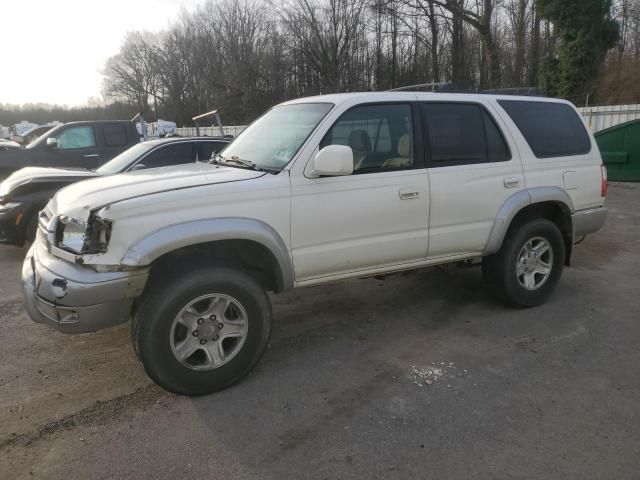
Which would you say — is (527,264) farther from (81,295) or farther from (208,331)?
(81,295)

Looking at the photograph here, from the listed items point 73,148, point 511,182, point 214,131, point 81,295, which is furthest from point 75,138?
point 214,131

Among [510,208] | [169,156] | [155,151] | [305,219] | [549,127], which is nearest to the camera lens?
[305,219]

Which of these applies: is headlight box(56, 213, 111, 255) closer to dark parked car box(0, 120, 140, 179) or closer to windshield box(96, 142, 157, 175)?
windshield box(96, 142, 157, 175)

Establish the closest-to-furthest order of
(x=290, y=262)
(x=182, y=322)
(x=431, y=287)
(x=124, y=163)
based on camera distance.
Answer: (x=182, y=322) → (x=290, y=262) → (x=431, y=287) → (x=124, y=163)

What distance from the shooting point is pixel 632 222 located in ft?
27.7

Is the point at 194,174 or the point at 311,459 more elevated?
the point at 194,174

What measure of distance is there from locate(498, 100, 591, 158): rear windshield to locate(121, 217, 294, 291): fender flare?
2571 mm

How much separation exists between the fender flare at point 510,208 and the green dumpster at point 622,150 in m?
9.63

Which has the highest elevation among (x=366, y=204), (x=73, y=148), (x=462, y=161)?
(x=73, y=148)

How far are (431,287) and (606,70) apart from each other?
885 inches

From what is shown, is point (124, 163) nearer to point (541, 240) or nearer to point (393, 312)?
point (393, 312)

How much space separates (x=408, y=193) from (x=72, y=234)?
2338 millimetres

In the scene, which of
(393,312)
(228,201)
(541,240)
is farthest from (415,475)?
(541,240)

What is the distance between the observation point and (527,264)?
4.66 metres
